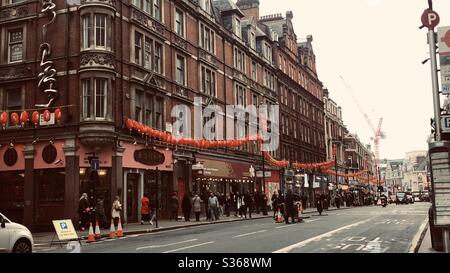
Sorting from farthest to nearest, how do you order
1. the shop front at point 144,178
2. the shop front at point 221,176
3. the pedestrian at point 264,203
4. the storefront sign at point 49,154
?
the pedestrian at point 264,203 → the shop front at point 221,176 → the shop front at point 144,178 → the storefront sign at point 49,154

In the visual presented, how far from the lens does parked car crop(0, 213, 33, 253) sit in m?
12.0

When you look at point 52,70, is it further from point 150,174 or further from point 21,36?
point 150,174

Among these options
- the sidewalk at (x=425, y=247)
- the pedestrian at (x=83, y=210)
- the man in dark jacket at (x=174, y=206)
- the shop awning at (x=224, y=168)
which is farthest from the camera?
the shop awning at (x=224, y=168)

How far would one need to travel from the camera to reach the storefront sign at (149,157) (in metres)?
29.6

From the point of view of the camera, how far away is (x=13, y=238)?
12273mm

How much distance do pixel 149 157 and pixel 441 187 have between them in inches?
903

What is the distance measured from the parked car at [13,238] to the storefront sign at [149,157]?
16600 millimetres

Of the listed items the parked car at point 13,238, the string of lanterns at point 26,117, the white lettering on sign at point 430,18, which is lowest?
the parked car at point 13,238

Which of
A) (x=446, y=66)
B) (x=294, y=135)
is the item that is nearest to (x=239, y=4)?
(x=294, y=135)

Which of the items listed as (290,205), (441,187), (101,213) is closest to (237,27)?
(290,205)

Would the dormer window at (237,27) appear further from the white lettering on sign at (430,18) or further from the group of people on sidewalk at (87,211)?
the white lettering on sign at (430,18)

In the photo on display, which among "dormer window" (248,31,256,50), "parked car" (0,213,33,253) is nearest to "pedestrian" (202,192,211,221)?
"parked car" (0,213,33,253)

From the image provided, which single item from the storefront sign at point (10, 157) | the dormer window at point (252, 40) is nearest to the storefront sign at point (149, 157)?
the storefront sign at point (10, 157)

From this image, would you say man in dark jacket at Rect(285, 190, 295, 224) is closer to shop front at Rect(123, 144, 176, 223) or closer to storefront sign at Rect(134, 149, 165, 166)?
shop front at Rect(123, 144, 176, 223)
